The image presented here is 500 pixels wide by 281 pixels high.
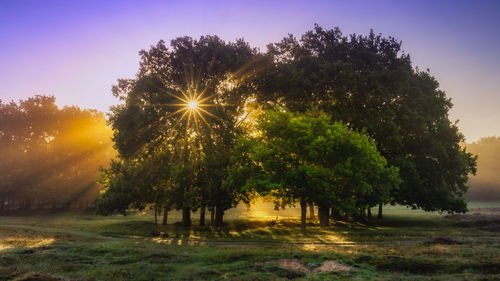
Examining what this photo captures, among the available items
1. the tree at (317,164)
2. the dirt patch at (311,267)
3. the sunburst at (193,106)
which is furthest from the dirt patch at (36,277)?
the sunburst at (193,106)

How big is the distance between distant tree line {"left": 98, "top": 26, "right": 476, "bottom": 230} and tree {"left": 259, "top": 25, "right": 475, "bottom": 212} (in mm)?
126

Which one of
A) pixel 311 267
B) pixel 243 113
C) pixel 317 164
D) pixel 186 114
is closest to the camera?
pixel 311 267

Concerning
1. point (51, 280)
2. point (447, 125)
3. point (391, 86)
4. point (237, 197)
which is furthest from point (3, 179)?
point (447, 125)

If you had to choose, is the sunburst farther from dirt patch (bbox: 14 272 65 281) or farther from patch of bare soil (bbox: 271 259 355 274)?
dirt patch (bbox: 14 272 65 281)

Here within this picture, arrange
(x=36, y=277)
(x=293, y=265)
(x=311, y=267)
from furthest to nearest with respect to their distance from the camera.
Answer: (x=293, y=265)
(x=311, y=267)
(x=36, y=277)

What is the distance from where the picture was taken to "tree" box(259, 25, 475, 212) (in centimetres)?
3719

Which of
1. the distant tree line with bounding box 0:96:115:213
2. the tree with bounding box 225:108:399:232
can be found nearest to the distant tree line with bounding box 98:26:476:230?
the tree with bounding box 225:108:399:232

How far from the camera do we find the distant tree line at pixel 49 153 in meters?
64.0

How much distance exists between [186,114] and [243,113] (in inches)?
351

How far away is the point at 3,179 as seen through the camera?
2320 inches

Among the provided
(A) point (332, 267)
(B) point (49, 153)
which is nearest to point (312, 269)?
(A) point (332, 267)

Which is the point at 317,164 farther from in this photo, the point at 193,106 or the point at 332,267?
the point at 193,106

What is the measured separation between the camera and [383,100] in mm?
39281

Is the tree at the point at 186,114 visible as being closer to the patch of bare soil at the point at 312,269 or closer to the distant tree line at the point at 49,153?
the patch of bare soil at the point at 312,269
